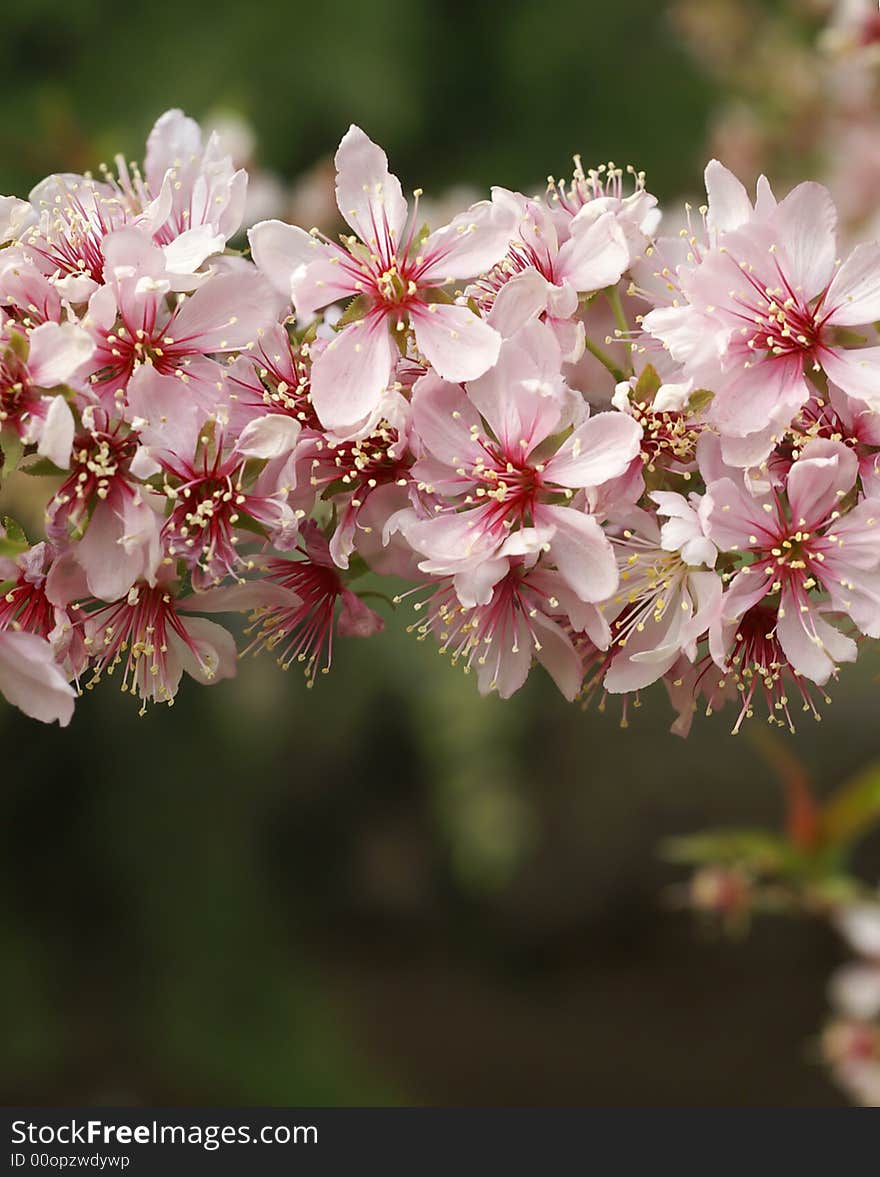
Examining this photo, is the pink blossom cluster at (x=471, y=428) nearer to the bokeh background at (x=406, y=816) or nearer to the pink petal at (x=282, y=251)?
the pink petal at (x=282, y=251)

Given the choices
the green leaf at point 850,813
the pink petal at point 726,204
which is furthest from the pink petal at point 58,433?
the green leaf at point 850,813

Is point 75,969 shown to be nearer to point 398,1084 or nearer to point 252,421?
point 398,1084

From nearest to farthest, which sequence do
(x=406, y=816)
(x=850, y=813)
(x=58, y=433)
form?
(x=58, y=433) < (x=850, y=813) < (x=406, y=816)

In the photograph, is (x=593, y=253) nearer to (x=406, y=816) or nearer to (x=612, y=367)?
(x=612, y=367)

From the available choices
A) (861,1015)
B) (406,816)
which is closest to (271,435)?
(861,1015)

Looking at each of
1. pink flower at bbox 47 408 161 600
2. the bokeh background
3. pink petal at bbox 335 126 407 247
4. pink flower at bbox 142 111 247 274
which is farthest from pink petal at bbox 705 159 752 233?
the bokeh background

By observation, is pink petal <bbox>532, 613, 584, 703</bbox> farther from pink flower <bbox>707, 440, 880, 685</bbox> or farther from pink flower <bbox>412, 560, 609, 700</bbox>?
pink flower <bbox>707, 440, 880, 685</bbox>

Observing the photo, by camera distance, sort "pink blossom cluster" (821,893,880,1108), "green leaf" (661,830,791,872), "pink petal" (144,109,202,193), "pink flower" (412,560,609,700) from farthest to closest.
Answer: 1. "pink blossom cluster" (821,893,880,1108)
2. "green leaf" (661,830,791,872)
3. "pink petal" (144,109,202,193)
4. "pink flower" (412,560,609,700)
